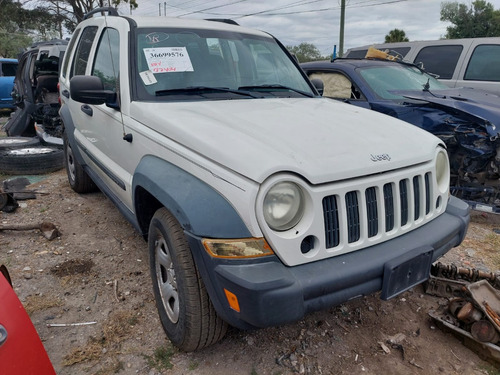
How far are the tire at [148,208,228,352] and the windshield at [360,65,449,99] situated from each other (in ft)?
12.3

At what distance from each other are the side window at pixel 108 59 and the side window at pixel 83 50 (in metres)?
0.36

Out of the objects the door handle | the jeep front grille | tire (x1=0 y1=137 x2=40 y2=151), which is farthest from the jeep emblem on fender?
tire (x1=0 y1=137 x2=40 y2=151)

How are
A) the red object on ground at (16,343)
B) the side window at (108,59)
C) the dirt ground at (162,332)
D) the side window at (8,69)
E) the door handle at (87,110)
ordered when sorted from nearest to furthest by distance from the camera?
the red object on ground at (16,343), the dirt ground at (162,332), the side window at (108,59), the door handle at (87,110), the side window at (8,69)

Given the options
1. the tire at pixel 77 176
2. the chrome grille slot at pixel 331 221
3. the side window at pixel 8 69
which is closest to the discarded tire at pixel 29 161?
the tire at pixel 77 176

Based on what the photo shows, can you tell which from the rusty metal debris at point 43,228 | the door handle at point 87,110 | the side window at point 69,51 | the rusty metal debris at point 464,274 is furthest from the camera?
the side window at point 69,51

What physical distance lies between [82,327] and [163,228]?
3.30ft

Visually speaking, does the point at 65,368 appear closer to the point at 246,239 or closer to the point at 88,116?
the point at 246,239

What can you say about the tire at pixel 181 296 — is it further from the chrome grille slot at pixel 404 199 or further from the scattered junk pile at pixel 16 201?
the scattered junk pile at pixel 16 201

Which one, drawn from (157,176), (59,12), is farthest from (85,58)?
(59,12)

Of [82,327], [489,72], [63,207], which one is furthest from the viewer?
[489,72]

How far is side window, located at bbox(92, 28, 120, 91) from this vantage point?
3096 mm

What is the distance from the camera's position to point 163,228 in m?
2.20

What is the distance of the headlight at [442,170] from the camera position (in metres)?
2.57

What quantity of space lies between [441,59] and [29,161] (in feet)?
22.8
